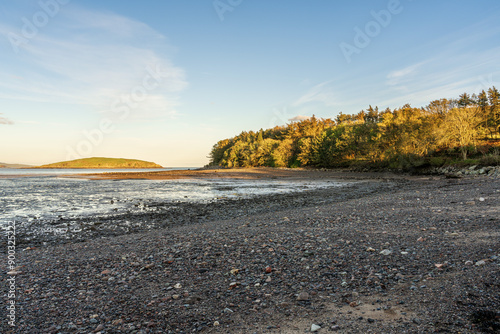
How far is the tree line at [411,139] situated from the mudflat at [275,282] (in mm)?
49443

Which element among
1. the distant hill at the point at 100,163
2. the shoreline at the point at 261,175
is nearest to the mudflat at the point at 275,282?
the shoreline at the point at 261,175

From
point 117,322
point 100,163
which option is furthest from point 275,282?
point 100,163

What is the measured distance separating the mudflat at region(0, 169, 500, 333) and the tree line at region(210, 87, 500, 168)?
4944 cm

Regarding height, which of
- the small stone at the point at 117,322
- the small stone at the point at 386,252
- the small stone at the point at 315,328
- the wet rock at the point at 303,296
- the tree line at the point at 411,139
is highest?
the tree line at the point at 411,139

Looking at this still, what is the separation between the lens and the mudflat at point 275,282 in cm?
374

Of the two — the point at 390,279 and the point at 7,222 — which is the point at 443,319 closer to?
the point at 390,279

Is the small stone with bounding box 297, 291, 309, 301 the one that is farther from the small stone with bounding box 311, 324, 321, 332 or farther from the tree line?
the tree line

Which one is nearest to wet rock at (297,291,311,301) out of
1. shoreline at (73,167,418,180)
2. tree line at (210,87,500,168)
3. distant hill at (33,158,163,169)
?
shoreline at (73,167,418,180)

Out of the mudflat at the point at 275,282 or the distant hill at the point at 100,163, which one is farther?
the distant hill at the point at 100,163

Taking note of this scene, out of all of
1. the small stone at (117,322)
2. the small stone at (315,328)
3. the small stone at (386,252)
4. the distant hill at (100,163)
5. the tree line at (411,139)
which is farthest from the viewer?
the distant hill at (100,163)

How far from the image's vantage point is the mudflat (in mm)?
3740

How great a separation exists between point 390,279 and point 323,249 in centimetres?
189

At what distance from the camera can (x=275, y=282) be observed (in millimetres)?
5004

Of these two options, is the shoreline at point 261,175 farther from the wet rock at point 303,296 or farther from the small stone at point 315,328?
the small stone at point 315,328
